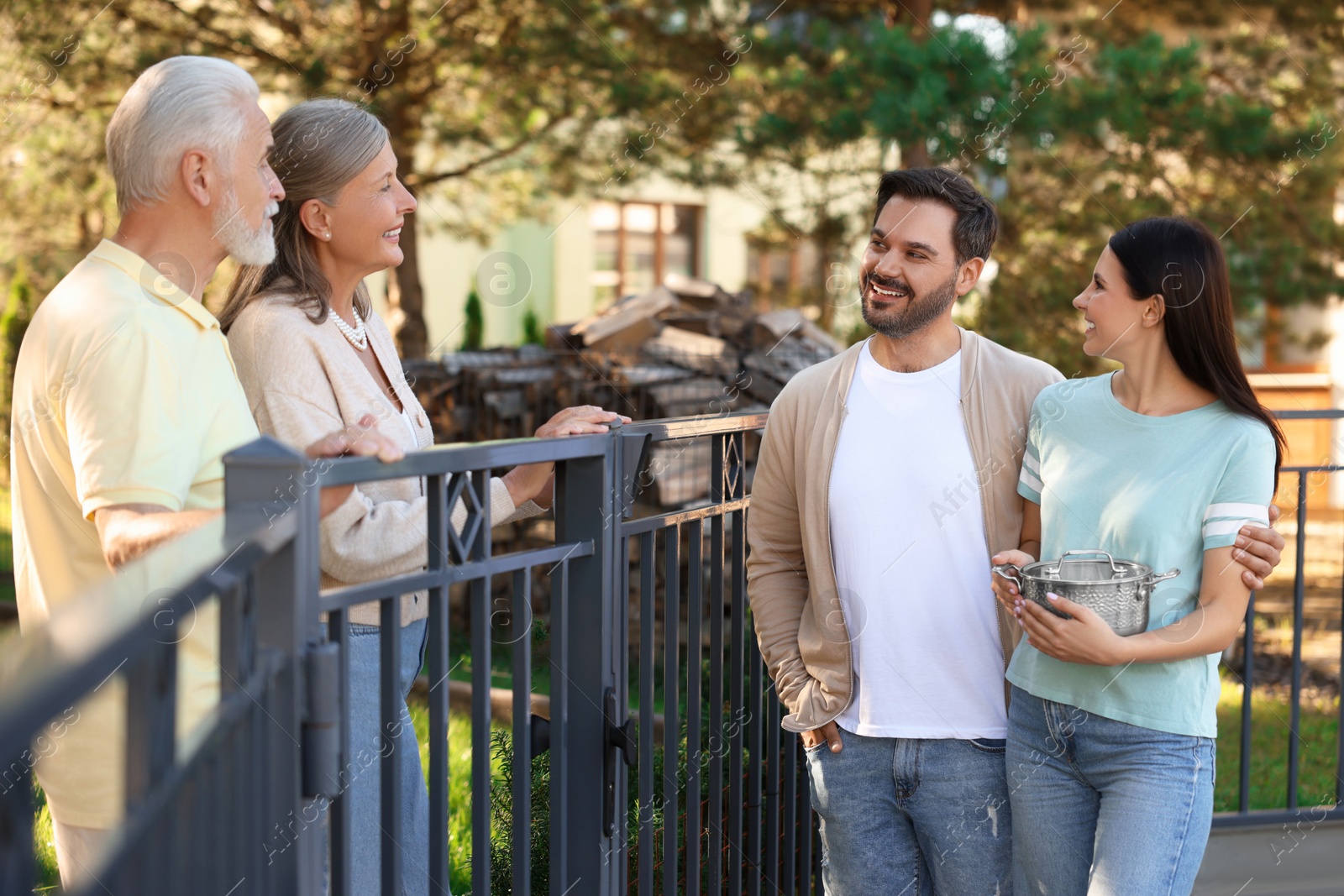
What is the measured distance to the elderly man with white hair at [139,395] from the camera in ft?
5.01

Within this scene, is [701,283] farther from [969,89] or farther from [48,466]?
[48,466]

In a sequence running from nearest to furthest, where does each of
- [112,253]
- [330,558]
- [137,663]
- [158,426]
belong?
[137,663] < [158,426] < [112,253] < [330,558]

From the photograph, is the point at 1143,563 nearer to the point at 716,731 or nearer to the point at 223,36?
the point at 716,731

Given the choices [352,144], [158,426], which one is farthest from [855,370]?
[158,426]

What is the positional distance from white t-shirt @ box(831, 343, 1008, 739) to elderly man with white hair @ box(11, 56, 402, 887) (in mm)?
1119

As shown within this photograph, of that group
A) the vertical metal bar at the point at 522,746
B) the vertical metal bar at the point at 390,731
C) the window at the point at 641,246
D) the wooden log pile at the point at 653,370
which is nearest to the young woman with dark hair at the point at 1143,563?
the vertical metal bar at the point at 522,746

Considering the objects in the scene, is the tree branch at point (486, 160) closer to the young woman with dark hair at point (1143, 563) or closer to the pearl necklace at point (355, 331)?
the pearl necklace at point (355, 331)

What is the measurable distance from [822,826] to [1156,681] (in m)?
0.76

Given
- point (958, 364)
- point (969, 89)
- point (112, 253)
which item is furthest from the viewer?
point (969, 89)

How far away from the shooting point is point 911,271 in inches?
94.4

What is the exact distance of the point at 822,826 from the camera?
247cm

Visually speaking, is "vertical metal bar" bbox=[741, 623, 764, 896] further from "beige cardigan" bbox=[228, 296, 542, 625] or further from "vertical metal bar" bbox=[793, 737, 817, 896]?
"beige cardigan" bbox=[228, 296, 542, 625]

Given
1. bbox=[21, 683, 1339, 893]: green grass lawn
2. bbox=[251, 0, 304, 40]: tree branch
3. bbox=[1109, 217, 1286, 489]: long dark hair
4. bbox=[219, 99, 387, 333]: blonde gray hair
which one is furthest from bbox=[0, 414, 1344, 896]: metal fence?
bbox=[251, 0, 304, 40]: tree branch

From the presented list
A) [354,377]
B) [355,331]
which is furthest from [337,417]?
[355,331]
